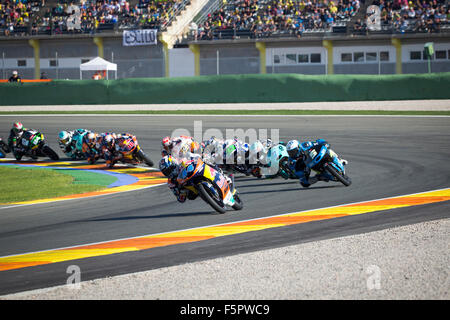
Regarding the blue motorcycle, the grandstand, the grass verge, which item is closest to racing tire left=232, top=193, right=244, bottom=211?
the blue motorcycle

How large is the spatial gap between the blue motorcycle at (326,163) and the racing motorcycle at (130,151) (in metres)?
4.91

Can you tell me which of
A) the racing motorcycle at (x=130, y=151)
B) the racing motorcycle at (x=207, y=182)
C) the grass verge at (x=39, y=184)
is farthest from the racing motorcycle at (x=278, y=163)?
the racing motorcycle at (x=130, y=151)

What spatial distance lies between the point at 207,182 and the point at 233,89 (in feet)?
70.1

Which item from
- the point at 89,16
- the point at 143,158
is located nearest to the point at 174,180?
the point at 143,158

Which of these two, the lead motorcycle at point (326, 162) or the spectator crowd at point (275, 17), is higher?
the spectator crowd at point (275, 17)

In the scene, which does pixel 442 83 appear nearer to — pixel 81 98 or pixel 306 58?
pixel 306 58

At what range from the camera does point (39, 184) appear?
12.7 metres

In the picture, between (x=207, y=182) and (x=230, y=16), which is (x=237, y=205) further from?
(x=230, y=16)

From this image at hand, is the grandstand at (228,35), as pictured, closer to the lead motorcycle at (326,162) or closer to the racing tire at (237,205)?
the lead motorcycle at (326,162)

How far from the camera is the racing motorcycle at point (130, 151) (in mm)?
14570

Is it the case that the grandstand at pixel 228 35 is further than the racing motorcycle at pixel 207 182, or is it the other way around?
the grandstand at pixel 228 35

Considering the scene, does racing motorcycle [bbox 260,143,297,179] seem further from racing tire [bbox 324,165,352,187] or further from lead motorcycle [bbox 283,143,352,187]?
racing tire [bbox 324,165,352,187]

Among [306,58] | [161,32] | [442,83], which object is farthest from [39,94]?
[442,83]
